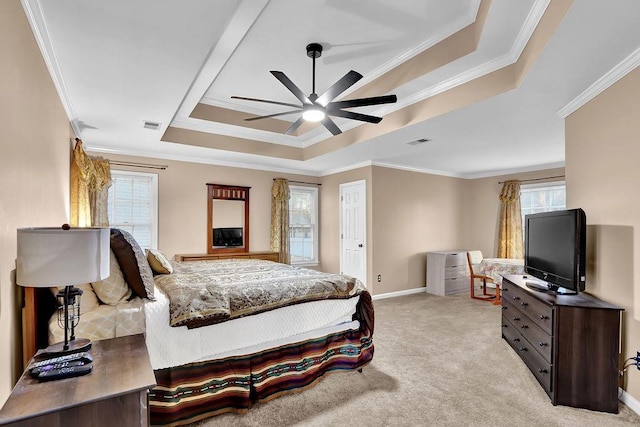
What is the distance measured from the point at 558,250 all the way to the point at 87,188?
5.20m

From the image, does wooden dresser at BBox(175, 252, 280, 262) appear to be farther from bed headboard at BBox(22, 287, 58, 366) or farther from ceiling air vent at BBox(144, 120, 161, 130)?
bed headboard at BBox(22, 287, 58, 366)

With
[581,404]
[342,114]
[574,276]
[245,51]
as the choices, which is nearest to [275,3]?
[245,51]

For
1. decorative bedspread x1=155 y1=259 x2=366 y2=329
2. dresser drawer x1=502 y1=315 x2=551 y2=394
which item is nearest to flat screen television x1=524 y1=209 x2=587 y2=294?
dresser drawer x1=502 y1=315 x2=551 y2=394

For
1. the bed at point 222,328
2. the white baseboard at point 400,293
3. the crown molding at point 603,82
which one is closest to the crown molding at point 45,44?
the bed at point 222,328

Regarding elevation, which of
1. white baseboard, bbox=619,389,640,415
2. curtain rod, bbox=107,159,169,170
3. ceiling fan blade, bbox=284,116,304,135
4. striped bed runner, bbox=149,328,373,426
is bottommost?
white baseboard, bbox=619,389,640,415

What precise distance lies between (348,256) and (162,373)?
437cm

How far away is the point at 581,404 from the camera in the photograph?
2.31 metres

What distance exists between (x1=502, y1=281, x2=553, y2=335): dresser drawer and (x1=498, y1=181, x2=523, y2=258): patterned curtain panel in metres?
3.05

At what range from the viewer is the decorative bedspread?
2070mm

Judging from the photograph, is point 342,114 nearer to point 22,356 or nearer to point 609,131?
point 609,131

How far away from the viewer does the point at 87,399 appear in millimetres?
1216

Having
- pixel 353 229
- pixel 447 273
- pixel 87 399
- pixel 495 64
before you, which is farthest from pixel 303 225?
pixel 87 399

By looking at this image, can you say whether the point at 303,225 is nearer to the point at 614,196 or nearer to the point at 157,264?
the point at 157,264

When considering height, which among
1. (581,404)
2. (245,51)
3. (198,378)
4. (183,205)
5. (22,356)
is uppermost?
(245,51)
